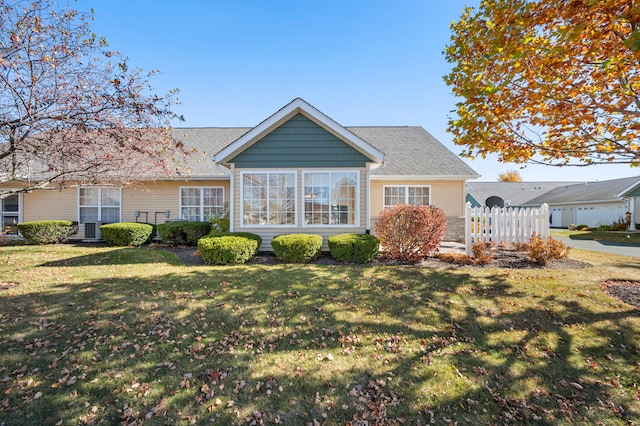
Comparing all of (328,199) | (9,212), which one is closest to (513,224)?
(328,199)

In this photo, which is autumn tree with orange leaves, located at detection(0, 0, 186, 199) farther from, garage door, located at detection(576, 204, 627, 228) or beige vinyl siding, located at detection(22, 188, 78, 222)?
garage door, located at detection(576, 204, 627, 228)

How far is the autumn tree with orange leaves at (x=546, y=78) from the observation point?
16.6ft

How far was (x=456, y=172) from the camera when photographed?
13430 millimetres

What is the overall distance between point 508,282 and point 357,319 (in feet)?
13.3

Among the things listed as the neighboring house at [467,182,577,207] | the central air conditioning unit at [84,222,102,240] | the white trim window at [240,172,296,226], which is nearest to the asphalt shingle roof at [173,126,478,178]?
the white trim window at [240,172,296,226]

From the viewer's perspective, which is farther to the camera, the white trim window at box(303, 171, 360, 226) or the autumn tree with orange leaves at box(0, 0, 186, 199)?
the white trim window at box(303, 171, 360, 226)

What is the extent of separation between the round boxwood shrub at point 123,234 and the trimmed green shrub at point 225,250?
5.35m

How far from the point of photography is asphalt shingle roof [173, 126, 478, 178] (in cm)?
1363

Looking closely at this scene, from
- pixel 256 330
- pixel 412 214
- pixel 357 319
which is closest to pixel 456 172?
pixel 412 214

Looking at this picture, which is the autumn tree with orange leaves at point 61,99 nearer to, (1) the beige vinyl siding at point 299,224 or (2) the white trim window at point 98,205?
(1) the beige vinyl siding at point 299,224

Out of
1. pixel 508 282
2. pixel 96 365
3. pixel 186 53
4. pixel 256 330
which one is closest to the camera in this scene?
pixel 96 365

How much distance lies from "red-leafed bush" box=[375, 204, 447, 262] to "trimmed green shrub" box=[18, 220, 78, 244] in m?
14.1

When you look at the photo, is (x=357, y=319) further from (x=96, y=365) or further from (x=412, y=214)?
(x=412, y=214)

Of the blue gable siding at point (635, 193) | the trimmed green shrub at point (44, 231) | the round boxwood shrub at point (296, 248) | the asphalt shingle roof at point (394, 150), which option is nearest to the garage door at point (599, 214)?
the blue gable siding at point (635, 193)
